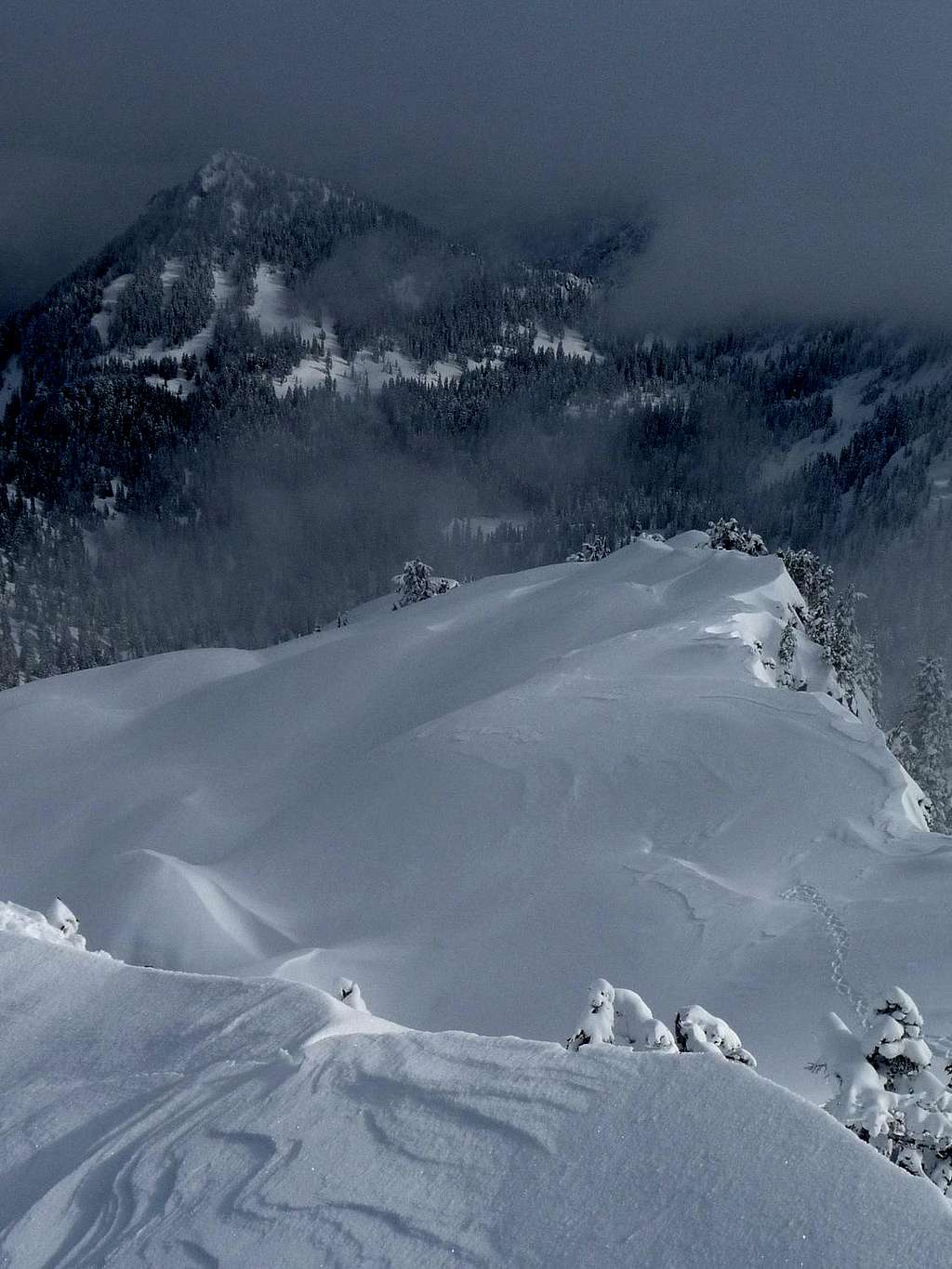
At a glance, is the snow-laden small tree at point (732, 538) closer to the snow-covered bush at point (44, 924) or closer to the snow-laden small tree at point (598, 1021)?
the snow-covered bush at point (44, 924)

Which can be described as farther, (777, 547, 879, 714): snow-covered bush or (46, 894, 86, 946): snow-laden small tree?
(777, 547, 879, 714): snow-covered bush

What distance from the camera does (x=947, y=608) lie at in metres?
115

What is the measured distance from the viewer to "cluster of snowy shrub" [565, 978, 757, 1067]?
21.0ft

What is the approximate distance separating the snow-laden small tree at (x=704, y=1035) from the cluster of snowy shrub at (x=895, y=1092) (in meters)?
0.77

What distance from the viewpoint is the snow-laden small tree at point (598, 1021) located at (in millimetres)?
6379

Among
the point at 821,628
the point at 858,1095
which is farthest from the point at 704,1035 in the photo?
the point at 821,628

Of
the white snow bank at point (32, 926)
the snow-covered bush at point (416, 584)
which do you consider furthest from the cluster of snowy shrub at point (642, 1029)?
the snow-covered bush at point (416, 584)

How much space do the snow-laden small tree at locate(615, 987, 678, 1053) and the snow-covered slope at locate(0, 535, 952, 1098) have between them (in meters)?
3.97

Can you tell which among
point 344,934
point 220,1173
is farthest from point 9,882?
point 220,1173

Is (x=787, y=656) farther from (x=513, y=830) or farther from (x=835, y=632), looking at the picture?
(x=513, y=830)

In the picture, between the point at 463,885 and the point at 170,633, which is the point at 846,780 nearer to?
the point at 463,885

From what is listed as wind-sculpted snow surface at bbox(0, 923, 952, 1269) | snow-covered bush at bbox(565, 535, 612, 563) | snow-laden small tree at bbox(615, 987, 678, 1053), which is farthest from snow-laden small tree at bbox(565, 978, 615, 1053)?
snow-covered bush at bbox(565, 535, 612, 563)

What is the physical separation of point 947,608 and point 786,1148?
129875mm

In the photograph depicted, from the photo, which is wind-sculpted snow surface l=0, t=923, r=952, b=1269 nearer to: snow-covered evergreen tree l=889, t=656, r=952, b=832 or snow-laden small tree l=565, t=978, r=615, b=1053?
snow-laden small tree l=565, t=978, r=615, b=1053
